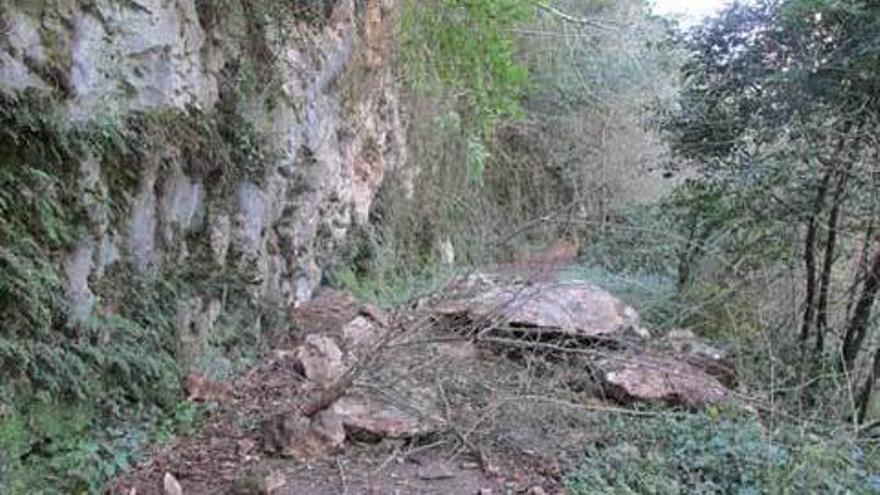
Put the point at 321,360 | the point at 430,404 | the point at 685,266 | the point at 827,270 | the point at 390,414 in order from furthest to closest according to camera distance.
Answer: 1. the point at 685,266
2. the point at 827,270
3. the point at 321,360
4. the point at 430,404
5. the point at 390,414

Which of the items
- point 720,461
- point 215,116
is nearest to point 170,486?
point 215,116

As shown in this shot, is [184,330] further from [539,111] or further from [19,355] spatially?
[539,111]

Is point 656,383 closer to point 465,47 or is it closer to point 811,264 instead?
point 811,264

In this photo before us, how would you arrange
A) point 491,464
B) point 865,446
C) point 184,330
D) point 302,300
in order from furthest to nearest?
1. point 302,300
2. point 184,330
3. point 865,446
4. point 491,464

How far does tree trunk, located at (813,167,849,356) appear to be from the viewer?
5.05m

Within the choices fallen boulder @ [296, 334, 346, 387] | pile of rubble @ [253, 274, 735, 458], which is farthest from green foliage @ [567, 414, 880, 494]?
fallen boulder @ [296, 334, 346, 387]

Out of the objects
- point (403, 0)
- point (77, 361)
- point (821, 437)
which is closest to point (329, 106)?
point (403, 0)

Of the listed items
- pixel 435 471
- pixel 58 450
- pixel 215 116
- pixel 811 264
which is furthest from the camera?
pixel 811 264

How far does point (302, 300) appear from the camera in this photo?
623 cm

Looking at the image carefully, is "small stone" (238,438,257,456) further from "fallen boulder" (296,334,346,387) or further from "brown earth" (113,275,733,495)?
"fallen boulder" (296,334,346,387)

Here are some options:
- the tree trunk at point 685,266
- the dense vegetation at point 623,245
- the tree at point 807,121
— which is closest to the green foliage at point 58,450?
the dense vegetation at point 623,245

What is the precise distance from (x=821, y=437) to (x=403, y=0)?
17.5ft

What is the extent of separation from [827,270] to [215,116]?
414cm

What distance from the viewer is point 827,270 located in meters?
5.10
